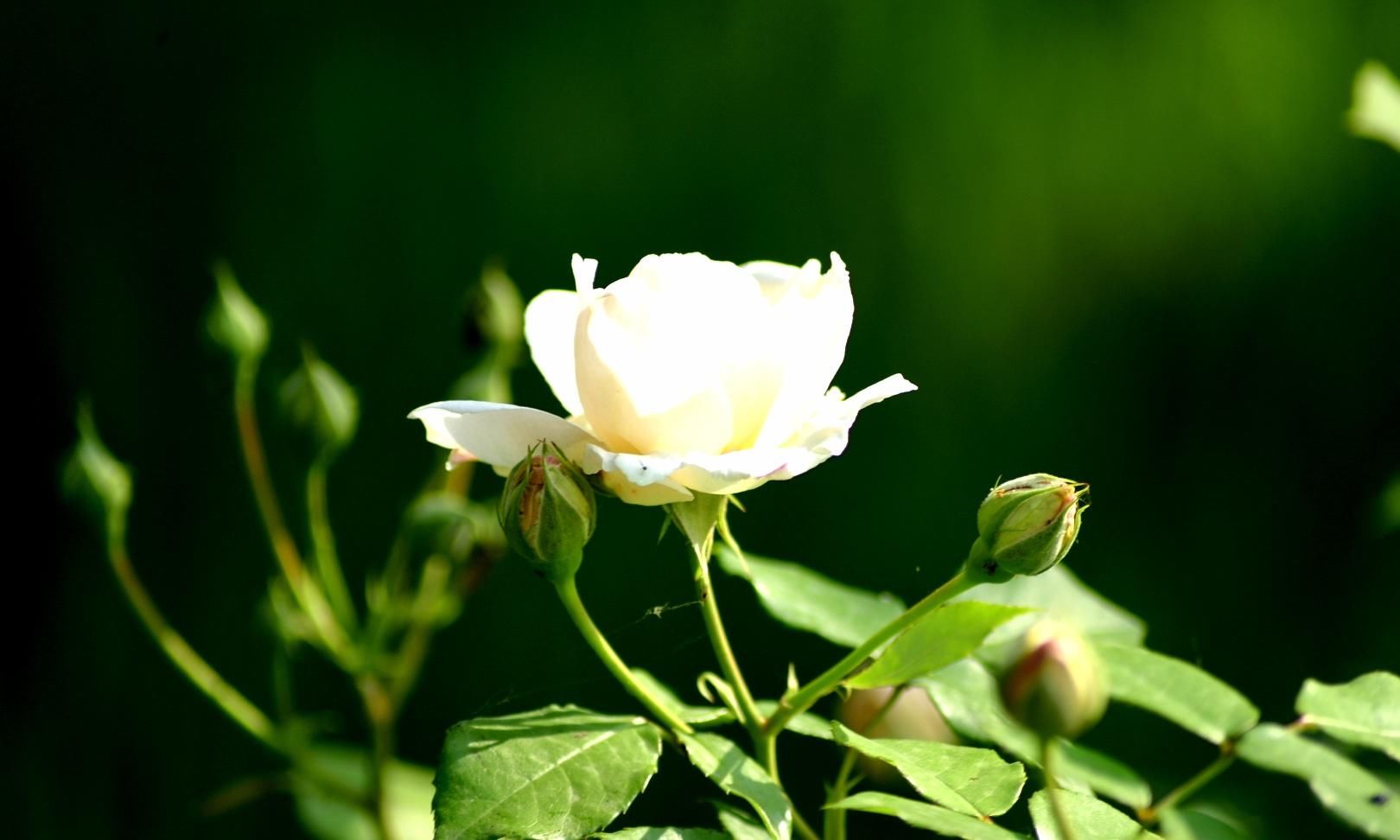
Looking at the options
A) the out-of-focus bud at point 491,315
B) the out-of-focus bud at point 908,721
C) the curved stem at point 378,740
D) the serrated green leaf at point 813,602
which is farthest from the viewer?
the out-of-focus bud at point 491,315

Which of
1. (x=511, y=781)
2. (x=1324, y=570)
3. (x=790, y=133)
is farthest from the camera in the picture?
(x=790, y=133)

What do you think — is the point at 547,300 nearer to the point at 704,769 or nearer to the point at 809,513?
the point at 704,769

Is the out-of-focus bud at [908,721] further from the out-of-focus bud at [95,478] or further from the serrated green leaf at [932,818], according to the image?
the out-of-focus bud at [95,478]

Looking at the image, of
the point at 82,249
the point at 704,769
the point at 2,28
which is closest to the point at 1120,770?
the point at 704,769

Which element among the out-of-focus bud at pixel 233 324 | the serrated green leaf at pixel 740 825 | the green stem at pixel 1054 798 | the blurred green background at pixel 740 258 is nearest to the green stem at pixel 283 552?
the out-of-focus bud at pixel 233 324

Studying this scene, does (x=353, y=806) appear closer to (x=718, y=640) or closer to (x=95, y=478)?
(x=95, y=478)

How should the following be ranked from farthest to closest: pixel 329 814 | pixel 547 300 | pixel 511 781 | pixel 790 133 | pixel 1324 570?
pixel 790 133, pixel 1324 570, pixel 329 814, pixel 547 300, pixel 511 781

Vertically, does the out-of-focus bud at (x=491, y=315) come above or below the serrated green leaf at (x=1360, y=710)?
above

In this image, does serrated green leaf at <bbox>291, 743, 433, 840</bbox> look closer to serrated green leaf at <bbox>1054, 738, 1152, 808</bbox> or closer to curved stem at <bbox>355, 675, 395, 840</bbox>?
curved stem at <bbox>355, 675, 395, 840</bbox>
